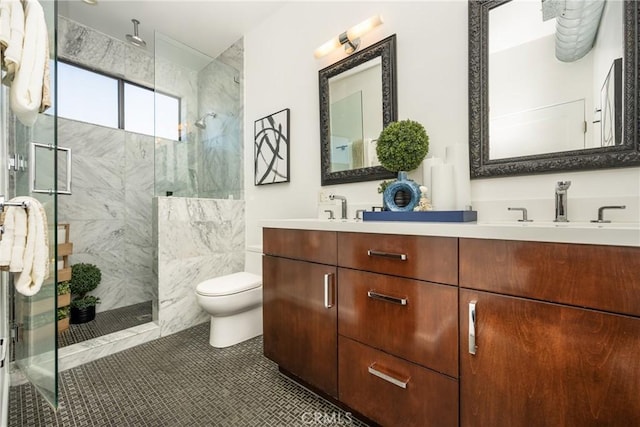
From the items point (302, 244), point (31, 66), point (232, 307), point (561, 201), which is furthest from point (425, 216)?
point (31, 66)

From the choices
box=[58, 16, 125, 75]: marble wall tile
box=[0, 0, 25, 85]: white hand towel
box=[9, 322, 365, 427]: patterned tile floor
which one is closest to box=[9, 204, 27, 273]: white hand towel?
box=[0, 0, 25, 85]: white hand towel

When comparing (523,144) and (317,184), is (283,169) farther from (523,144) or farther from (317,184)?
(523,144)

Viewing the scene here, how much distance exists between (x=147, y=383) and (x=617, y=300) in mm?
2083

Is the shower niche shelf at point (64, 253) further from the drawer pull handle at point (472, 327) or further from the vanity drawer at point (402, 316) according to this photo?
the drawer pull handle at point (472, 327)

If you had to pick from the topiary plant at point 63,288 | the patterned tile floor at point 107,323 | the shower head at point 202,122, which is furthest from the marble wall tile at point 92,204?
the shower head at point 202,122

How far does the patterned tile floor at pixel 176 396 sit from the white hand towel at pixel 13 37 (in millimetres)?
1518

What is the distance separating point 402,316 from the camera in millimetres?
1055

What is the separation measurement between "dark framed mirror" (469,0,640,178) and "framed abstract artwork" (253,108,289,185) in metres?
1.43

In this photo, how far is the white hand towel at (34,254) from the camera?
102 cm

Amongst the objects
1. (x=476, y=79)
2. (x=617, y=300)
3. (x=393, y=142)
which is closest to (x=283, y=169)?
(x=393, y=142)

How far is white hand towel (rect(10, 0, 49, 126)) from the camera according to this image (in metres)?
0.98

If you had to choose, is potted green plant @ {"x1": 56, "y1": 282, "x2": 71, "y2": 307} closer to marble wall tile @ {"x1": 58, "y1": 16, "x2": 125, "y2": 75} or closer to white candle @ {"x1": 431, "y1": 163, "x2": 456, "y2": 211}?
marble wall tile @ {"x1": 58, "y1": 16, "x2": 125, "y2": 75}

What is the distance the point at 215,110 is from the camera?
2.80m

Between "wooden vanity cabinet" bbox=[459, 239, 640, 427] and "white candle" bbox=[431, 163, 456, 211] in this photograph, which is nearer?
"wooden vanity cabinet" bbox=[459, 239, 640, 427]
